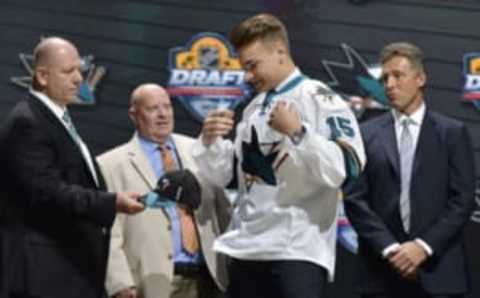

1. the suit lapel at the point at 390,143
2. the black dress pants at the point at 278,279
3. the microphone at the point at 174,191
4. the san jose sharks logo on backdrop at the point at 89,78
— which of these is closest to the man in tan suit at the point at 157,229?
the microphone at the point at 174,191

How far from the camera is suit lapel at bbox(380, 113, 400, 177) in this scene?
473 centimetres

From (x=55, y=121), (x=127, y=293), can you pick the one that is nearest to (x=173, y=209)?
(x=127, y=293)

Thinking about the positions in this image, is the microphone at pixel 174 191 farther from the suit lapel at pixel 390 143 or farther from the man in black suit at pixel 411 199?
the suit lapel at pixel 390 143

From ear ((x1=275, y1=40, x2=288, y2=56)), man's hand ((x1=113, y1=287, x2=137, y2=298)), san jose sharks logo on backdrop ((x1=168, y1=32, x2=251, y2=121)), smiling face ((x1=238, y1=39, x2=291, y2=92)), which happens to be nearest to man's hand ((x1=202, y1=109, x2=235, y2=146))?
smiling face ((x1=238, y1=39, x2=291, y2=92))

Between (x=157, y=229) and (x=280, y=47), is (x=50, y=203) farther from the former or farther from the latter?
(x=280, y=47)

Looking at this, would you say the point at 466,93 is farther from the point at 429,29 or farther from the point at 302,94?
the point at 302,94

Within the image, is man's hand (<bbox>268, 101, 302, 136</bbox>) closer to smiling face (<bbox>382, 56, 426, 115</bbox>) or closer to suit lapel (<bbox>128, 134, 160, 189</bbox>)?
smiling face (<bbox>382, 56, 426, 115</bbox>)

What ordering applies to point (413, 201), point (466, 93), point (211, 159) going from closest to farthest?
point (211, 159) → point (413, 201) → point (466, 93)

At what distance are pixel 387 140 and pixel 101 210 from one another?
1.27 meters

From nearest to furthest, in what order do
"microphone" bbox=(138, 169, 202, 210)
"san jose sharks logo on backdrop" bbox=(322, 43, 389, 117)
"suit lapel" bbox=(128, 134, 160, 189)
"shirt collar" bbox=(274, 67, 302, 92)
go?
"shirt collar" bbox=(274, 67, 302, 92)
"microphone" bbox=(138, 169, 202, 210)
"suit lapel" bbox=(128, 134, 160, 189)
"san jose sharks logo on backdrop" bbox=(322, 43, 389, 117)

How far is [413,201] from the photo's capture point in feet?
15.4

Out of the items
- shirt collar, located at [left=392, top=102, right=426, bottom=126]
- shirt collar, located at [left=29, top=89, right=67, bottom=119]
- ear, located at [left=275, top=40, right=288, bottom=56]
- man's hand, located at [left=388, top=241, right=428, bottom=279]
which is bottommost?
man's hand, located at [left=388, top=241, right=428, bottom=279]

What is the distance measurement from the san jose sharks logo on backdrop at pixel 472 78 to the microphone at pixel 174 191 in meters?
1.37

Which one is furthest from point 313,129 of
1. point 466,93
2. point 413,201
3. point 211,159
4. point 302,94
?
point 466,93
